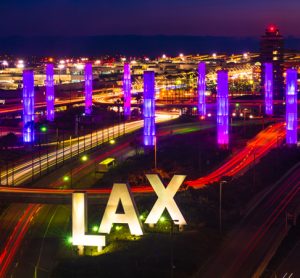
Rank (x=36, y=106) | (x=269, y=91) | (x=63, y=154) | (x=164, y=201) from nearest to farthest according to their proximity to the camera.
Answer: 1. (x=164, y=201)
2. (x=63, y=154)
3. (x=269, y=91)
4. (x=36, y=106)

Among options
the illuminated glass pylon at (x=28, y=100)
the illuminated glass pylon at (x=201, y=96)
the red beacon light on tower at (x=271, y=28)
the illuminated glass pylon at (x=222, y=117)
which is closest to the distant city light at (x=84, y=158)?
the illuminated glass pylon at (x=28, y=100)

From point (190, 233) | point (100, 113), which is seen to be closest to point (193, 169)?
point (190, 233)

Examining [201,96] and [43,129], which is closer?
[43,129]

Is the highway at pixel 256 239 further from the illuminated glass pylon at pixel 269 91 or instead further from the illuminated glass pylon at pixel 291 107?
the illuminated glass pylon at pixel 269 91

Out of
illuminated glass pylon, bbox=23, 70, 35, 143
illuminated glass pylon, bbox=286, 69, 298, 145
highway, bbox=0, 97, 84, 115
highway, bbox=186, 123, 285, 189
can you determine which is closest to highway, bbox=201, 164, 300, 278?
highway, bbox=186, 123, 285, 189

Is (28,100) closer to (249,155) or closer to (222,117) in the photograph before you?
(222,117)

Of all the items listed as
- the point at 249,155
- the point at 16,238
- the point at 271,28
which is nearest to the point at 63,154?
the point at 249,155
